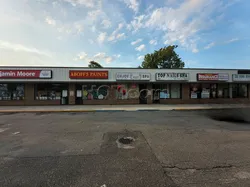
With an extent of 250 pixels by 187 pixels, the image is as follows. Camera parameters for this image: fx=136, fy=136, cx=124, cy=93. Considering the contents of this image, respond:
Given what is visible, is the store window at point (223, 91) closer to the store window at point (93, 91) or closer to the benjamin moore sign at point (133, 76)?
the benjamin moore sign at point (133, 76)

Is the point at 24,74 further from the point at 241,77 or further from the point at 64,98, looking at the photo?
the point at 241,77

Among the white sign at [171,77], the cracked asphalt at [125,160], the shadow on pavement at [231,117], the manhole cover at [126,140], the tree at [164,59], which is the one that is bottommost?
the cracked asphalt at [125,160]

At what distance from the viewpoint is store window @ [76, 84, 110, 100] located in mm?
17250

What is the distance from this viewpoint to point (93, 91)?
17344 mm

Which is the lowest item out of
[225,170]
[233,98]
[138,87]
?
[225,170]

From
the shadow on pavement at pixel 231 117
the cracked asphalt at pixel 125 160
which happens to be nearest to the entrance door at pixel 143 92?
the shadow on pavement at pixel 231 117

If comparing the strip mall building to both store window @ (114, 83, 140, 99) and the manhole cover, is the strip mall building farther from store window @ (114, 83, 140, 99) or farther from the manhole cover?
the manhole cover

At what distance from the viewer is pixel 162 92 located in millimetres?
18203

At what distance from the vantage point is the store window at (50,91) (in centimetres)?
1678

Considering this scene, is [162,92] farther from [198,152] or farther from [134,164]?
[134,164]

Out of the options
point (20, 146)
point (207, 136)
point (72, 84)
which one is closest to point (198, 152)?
point (207, 136)

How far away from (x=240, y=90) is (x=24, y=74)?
92.0ft

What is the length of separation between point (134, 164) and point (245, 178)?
2.54 m

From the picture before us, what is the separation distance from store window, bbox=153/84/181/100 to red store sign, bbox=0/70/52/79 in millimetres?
13318
